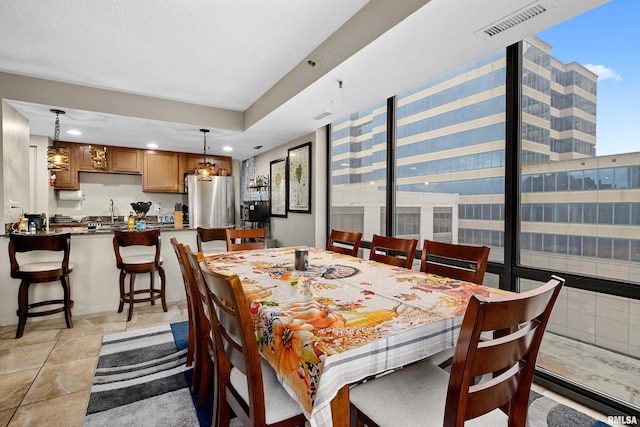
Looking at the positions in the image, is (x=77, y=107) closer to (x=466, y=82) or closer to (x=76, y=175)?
(x=76, y=175)

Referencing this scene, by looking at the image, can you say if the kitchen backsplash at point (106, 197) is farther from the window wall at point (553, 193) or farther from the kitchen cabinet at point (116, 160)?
the window wall at point (553, 193)

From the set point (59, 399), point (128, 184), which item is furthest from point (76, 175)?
point (59, 399)

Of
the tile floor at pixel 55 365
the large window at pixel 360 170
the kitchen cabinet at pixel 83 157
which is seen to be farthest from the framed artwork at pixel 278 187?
the kitchen cabinet at pixel 83 157

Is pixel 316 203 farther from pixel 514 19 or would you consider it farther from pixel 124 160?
pixel 124 160

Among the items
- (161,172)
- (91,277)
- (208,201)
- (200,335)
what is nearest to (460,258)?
(200,335)

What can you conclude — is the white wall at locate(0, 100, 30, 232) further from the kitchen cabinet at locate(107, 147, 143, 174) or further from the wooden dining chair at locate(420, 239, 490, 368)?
the wooden dining chair at locate(420, 239, 490, 368)

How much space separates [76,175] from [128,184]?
0.84 meters

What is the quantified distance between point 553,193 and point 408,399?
1.74 metres

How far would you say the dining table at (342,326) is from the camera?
35.4 inches

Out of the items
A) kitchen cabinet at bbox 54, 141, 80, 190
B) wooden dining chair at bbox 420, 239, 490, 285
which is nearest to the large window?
wooden dining chair at bbox 420, 239, 490, 285

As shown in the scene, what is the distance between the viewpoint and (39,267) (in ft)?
9.54

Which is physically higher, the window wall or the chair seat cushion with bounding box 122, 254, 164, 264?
the window wall

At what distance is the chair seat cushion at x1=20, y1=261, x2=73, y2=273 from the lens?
285 cm

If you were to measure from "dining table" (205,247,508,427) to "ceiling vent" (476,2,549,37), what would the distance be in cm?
149
